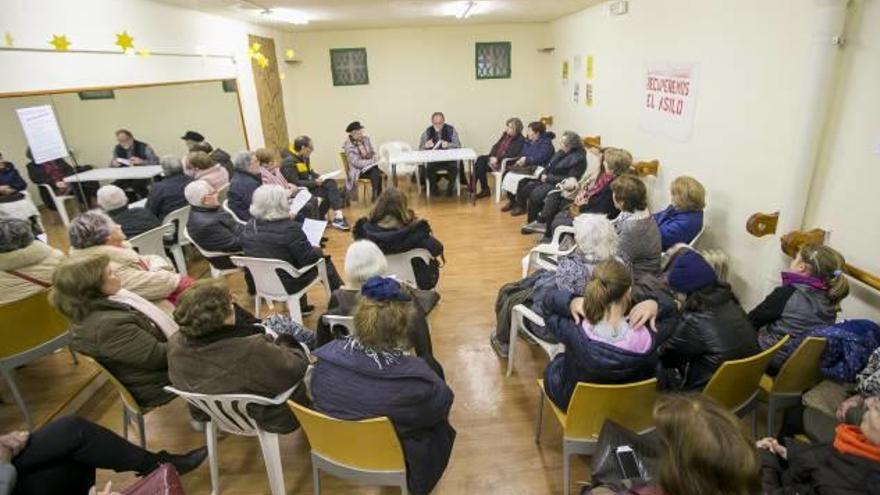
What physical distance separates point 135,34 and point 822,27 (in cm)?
470

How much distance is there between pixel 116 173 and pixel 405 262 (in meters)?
2.75

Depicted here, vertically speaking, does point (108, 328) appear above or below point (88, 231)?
below

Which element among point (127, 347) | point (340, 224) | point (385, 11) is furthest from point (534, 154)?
point (127, 347)

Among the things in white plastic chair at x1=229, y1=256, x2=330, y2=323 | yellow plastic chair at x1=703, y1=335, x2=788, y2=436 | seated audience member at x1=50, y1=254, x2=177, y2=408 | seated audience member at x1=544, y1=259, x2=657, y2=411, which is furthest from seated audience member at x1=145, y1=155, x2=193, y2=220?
yellow plastic chair at x1=703, y1=335, x2=788, y2=436

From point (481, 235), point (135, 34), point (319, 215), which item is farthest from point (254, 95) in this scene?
point (481, 235)

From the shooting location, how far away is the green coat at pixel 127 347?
1980mm

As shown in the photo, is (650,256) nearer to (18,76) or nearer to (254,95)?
(18,76)

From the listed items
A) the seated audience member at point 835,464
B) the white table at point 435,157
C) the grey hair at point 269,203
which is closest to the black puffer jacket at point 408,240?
the grey hair at point 269,203

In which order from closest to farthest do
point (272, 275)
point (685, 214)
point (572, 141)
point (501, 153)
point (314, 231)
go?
point (272, 275), point (685, 214), point (314, 231), point (572, 141), point (501, 153)

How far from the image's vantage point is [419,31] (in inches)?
309

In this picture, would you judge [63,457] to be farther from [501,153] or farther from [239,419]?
[501,153]

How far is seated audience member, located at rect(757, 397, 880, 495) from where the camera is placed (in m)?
1.37

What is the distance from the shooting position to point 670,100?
407 cm

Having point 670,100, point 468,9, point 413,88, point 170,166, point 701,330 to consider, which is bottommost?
point 701,330
